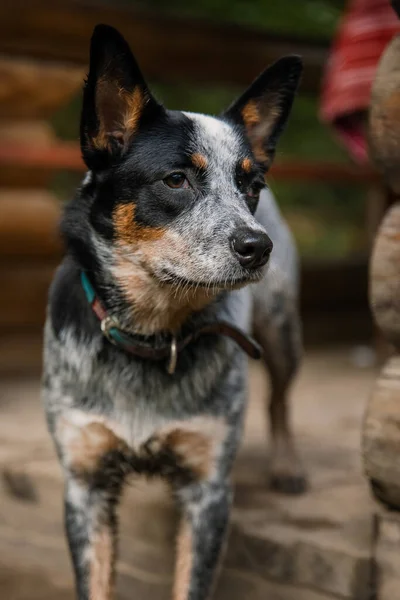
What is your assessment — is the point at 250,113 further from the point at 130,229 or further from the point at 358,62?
the point at 358,62

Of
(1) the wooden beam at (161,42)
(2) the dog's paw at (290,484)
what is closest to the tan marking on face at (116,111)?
(2) the dog's paw at (290,484)

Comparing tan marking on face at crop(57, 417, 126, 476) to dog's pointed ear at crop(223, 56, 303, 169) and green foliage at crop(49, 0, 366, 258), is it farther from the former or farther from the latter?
green foliage at crop(49, 0, 366, 258)

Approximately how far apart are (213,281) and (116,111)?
20.8 inches

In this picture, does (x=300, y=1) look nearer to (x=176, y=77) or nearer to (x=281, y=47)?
(x=281, y=47)

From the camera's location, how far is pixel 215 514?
2252 mm

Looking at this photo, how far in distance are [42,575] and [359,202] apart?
7323 millimetres

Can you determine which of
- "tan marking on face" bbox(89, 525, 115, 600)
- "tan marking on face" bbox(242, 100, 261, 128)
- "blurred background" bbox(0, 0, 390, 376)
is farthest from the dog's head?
"blurred background" bbox(0, 0, 390, 376)

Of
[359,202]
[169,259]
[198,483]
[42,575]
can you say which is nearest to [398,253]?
[169,259]

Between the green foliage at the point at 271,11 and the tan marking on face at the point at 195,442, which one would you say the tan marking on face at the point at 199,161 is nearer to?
the tan marking on face at the point at 195,442

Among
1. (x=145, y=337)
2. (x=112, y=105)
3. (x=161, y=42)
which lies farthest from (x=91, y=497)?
(x=161, y=42)

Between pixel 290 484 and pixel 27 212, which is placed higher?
pixel 27 212

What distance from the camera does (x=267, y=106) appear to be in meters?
2.39

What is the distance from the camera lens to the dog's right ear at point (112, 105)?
2.07 metres

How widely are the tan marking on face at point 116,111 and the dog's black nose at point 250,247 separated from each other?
428mm
